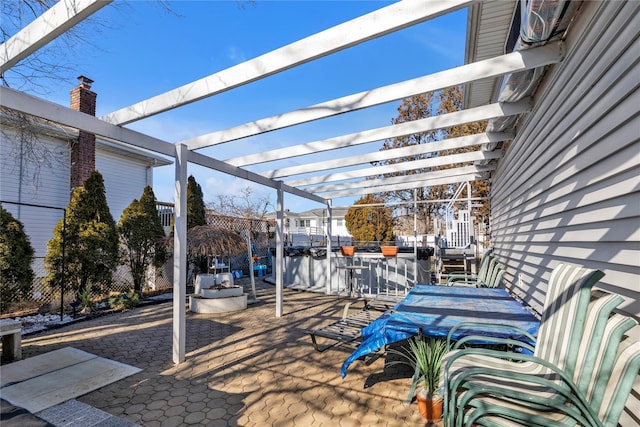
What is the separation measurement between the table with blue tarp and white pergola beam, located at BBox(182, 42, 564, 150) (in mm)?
2232

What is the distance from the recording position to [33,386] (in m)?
3.14

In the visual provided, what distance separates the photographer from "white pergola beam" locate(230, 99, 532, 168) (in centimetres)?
382

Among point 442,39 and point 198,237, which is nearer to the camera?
point 442,39

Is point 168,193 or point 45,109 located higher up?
point 168,193

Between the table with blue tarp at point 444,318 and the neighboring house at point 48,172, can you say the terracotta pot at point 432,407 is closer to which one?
the table with blue tarp at point 444,318

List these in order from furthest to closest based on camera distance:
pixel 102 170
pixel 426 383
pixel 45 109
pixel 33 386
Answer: pixel 102 170, pixel 33 386, pixel 45 109, pixel 426 383

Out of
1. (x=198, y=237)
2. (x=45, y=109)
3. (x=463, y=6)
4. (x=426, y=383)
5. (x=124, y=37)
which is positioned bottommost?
(x=426, y=383)

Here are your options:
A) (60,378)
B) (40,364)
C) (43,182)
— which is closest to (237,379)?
(60,378)

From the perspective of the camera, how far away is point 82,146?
8.27 meters

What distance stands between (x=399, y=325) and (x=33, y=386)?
3.66 metres

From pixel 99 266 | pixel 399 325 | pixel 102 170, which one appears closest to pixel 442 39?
pixel 399 325

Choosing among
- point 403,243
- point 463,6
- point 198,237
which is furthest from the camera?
point 403,243

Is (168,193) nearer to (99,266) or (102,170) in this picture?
(102,170)

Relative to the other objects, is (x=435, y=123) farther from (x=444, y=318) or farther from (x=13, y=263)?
(x=13, y=263)
